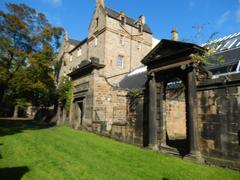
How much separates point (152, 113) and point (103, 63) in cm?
1871

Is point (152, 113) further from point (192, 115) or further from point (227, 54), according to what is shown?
point (227, 54)

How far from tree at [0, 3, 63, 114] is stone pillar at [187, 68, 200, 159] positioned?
18.3m

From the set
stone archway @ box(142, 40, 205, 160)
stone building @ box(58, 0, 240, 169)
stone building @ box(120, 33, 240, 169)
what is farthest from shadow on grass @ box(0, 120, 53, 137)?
stone archway @ box(142, 40, 205, 160)

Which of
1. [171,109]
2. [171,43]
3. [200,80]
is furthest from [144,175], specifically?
[171,109]

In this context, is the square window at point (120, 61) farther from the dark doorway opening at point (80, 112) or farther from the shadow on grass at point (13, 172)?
the shadow on grass at point (13, 172)

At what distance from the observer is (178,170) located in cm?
720

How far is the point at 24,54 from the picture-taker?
2262 centimetres

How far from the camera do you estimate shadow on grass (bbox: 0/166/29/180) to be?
5699 mm

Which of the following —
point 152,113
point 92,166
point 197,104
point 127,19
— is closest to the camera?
point 92,166

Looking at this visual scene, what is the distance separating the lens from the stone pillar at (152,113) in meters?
11.2

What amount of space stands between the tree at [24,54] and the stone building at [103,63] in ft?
13.4

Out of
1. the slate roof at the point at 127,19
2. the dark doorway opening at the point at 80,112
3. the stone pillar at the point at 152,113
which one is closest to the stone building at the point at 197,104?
the stone pillar at the point at 152,113

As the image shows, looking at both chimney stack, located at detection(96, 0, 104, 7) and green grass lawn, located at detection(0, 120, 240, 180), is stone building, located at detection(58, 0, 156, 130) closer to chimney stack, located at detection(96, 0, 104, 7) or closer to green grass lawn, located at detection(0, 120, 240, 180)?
chimney stack, located at detection(96, 0, 104, 7)

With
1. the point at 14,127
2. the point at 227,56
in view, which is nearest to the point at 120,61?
the point at 14,127
